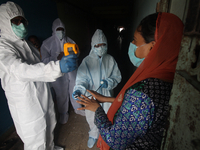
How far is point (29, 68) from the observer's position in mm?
896

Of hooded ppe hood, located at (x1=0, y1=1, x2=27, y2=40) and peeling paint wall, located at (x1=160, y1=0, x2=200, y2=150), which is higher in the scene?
hooded ppe hood, located at (x1=0, y1=1, x2=27, y2=40)

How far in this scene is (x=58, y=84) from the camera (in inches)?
85.1

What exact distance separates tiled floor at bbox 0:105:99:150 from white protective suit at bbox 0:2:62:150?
1.83ft

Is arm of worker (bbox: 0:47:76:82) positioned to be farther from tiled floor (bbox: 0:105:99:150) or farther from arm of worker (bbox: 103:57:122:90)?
tiled floor (bbox: 0:105:99:150)

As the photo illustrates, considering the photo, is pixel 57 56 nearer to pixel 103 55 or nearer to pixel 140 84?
pixel 103 55

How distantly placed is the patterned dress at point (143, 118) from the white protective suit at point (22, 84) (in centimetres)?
64

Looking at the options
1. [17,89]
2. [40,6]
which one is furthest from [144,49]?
[40,6]

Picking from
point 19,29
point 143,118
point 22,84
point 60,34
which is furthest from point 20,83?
point 60,34

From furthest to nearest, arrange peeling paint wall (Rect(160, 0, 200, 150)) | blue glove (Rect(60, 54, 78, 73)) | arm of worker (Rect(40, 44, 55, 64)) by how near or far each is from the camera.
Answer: arm of worker (Rect(40, 44, 55, 64)) → blue glove (Rect(60, 54, 78, 73)) → peeling paint wall (Rect(160, 0, 200, 150))

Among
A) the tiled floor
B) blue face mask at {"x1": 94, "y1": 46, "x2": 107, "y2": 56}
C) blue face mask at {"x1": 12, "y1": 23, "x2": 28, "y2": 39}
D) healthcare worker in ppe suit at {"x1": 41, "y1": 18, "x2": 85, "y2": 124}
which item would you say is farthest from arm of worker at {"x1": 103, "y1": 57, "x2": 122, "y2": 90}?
blue face mask at {"x1": 12, "y1": 23, "x2": 28, "y2": 39}

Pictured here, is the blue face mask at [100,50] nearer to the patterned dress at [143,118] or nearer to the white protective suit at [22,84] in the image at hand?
the white protective suit at [22,84]

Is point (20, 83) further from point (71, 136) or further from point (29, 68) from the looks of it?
point (71, 136)

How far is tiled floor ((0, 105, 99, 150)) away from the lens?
1696 mm

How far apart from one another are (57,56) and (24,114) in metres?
1.27
